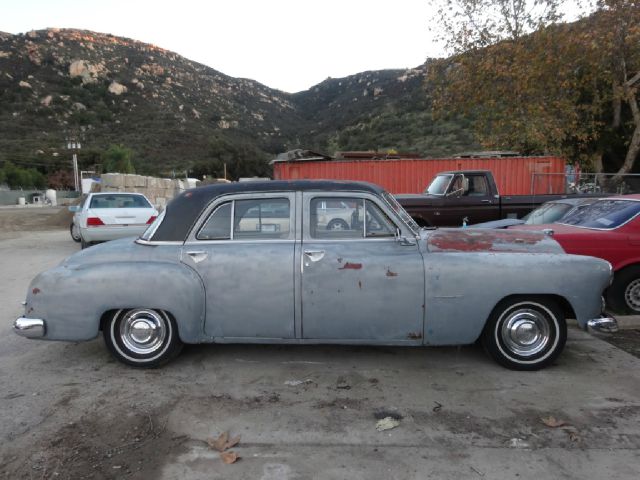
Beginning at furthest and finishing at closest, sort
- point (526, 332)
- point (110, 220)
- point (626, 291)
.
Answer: point (110, 220), point (626, 291), point (526, 332)

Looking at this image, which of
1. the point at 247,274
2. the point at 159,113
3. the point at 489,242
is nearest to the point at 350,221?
the point at 247,274

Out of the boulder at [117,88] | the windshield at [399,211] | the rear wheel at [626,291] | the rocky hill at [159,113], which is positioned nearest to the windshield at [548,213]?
the rear wheel at [626,291]

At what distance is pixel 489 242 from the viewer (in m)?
4.16

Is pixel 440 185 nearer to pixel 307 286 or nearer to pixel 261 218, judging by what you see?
pixel 261 218

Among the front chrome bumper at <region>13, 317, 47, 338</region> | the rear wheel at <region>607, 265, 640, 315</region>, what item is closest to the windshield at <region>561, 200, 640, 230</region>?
the rear wheel at <region>607, 265, 640, 315</region>

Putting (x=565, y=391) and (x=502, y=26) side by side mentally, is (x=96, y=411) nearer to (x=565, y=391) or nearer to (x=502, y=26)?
(x=565, y=391)

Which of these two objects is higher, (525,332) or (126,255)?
(126,255)

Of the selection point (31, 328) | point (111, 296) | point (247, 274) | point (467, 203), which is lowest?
point (31, 328)

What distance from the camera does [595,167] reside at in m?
20.4

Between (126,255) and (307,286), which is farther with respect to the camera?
(126,255)

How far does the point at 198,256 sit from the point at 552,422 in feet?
9.46

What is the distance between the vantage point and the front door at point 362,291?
3.79 m

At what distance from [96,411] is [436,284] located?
8.80 feet

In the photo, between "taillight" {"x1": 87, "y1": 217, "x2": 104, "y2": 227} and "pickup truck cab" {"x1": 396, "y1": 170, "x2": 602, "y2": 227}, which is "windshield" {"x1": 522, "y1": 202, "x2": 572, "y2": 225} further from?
"taillight" {"x1": 87, "y1": 217, "x2": 104, "y2": 227}
